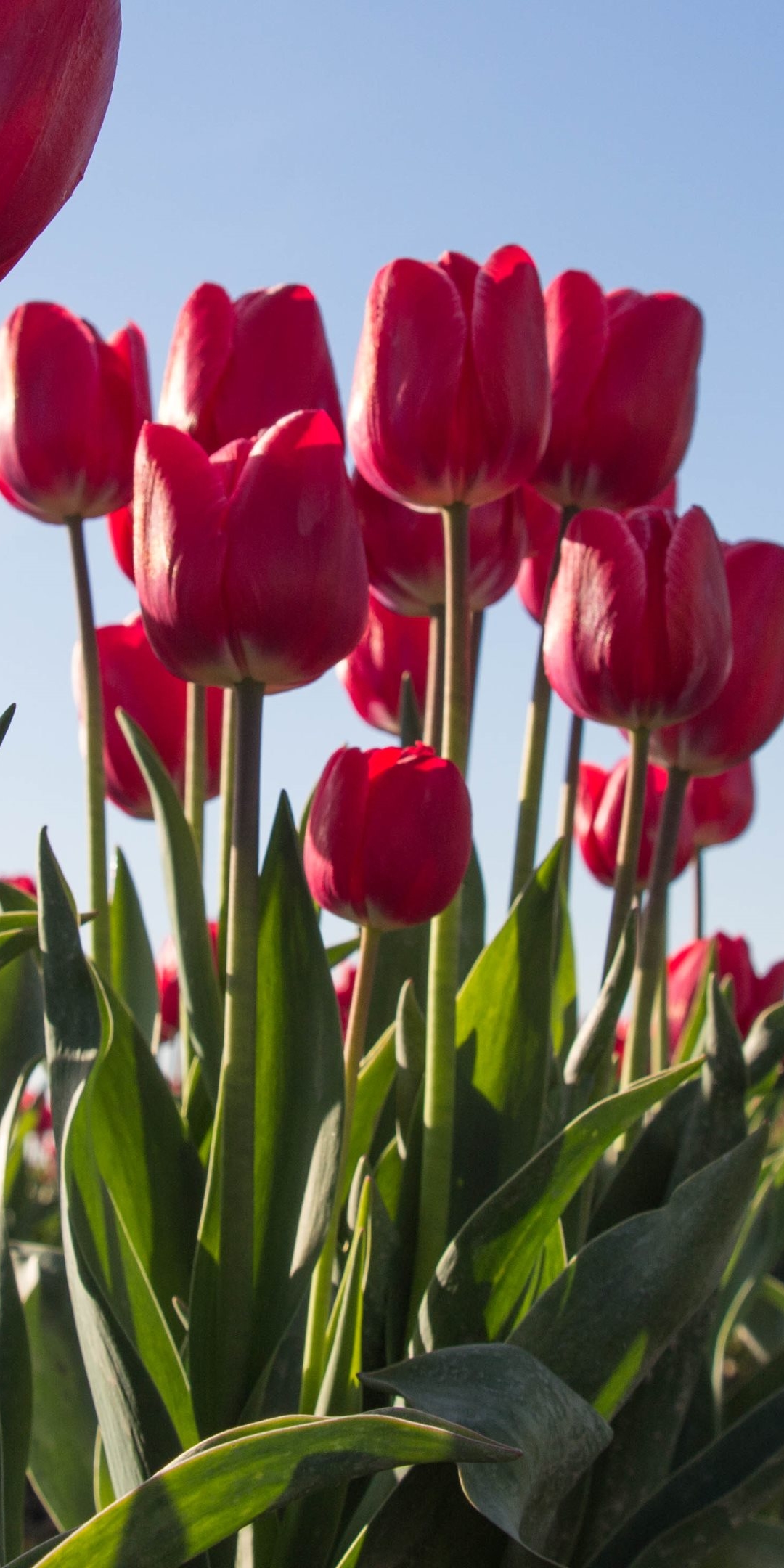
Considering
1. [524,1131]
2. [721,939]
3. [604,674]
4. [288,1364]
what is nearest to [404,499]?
[604,674]

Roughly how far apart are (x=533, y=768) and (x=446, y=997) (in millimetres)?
238

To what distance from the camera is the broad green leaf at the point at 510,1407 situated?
0.49 meters

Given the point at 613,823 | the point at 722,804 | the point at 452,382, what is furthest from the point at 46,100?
the point at 722,804

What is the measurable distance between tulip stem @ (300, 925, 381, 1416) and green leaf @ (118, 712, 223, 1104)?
0.30ft

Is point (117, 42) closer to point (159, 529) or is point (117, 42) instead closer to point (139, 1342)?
point (159, 529)

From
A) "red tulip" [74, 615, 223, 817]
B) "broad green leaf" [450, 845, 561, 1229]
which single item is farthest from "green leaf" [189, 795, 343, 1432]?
"red tulip" [74, 615, 223, 817]

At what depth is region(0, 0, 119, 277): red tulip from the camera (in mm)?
302

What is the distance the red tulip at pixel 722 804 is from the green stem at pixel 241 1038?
2.04 feet

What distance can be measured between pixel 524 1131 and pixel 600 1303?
0.14m

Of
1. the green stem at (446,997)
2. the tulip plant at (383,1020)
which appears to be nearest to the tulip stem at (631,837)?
the tulip plant at (383,1020)

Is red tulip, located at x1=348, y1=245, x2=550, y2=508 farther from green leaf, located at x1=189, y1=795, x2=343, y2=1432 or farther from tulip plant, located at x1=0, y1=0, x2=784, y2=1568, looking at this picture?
green leaf, located at x1=189, y1=795, x2=343, y2=1432

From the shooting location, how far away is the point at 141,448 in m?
0.59

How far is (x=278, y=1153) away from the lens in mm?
673

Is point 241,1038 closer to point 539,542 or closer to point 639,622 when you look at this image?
point 639,622
